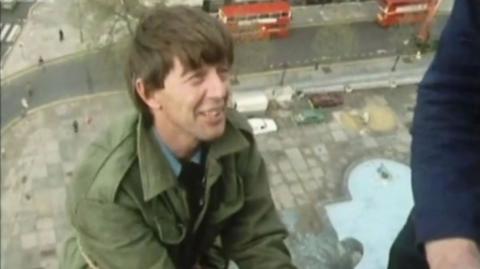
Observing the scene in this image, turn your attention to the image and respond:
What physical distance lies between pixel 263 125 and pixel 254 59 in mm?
3030

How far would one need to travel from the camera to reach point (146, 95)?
440cm

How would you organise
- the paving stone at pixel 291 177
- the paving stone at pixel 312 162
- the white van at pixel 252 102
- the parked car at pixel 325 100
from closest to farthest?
the paving stone at pixel 291 177 → the paving stone at pixel 312 162 → the white van at pixel 252 102 → the parked car at pixel 325 100

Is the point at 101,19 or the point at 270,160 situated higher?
the point at 101,19

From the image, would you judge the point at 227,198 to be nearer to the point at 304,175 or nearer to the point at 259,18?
the point at 304,175

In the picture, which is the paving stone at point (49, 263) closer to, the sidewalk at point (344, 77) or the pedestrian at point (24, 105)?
the pedestrian at point (24, 105)

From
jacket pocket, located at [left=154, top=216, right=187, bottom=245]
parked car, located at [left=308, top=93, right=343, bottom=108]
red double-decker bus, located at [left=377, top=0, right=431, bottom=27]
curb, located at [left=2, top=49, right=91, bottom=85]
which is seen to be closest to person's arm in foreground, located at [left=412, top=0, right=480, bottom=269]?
jacket pocket, located at [left=154, top=216, right=187, bottom=245]

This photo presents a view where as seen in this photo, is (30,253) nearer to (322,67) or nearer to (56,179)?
(56,179)

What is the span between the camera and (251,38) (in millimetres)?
23125

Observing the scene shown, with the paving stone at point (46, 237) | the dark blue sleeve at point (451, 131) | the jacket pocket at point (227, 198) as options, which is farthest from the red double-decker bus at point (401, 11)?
the dark blue sleeve at point (451, 131)

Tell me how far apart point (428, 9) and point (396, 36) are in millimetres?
1322

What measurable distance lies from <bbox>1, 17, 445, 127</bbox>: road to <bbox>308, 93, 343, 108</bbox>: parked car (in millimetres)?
1629

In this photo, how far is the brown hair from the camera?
4199mm

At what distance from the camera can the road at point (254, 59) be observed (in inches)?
838

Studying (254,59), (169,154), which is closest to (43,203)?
(254,59)
